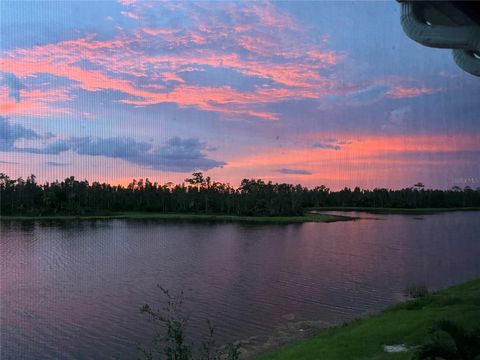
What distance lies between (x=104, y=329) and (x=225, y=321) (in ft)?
15.9

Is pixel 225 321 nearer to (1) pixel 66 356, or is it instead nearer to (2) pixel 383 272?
(1) pixel 66 356

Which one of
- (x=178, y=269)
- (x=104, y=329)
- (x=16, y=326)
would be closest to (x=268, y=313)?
(x=104, y=329)

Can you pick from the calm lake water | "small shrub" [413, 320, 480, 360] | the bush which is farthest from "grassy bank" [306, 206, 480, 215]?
"small shrub" [413, 320, 480, 360]

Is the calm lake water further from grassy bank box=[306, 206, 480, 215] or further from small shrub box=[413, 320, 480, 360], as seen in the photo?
grassy bank box=[306, 206, 480, 215]

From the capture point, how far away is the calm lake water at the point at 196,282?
58.0 ft

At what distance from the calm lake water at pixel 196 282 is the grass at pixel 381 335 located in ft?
12.7

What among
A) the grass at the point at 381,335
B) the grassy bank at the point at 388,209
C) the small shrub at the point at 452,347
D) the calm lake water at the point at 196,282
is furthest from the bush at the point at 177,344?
the grassy bank at the point at 388,209

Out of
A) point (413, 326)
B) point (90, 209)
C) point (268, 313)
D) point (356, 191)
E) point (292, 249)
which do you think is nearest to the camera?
point (413, 326)

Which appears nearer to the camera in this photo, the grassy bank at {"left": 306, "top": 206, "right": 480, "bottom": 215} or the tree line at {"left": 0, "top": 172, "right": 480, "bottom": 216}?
the tree line at {"left": 0, "top": 172, "right": 480, "bottom": 216}

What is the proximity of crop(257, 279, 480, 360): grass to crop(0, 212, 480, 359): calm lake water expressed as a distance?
3872 millimetres

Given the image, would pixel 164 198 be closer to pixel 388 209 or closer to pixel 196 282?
pixel 388 209

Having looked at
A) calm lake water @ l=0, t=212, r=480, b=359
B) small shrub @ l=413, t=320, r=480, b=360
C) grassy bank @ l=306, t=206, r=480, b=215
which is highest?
small shrub @ l=413, t=320, r=480, b=360

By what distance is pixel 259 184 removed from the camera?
13312 cm

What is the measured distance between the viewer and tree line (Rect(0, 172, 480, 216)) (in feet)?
347
